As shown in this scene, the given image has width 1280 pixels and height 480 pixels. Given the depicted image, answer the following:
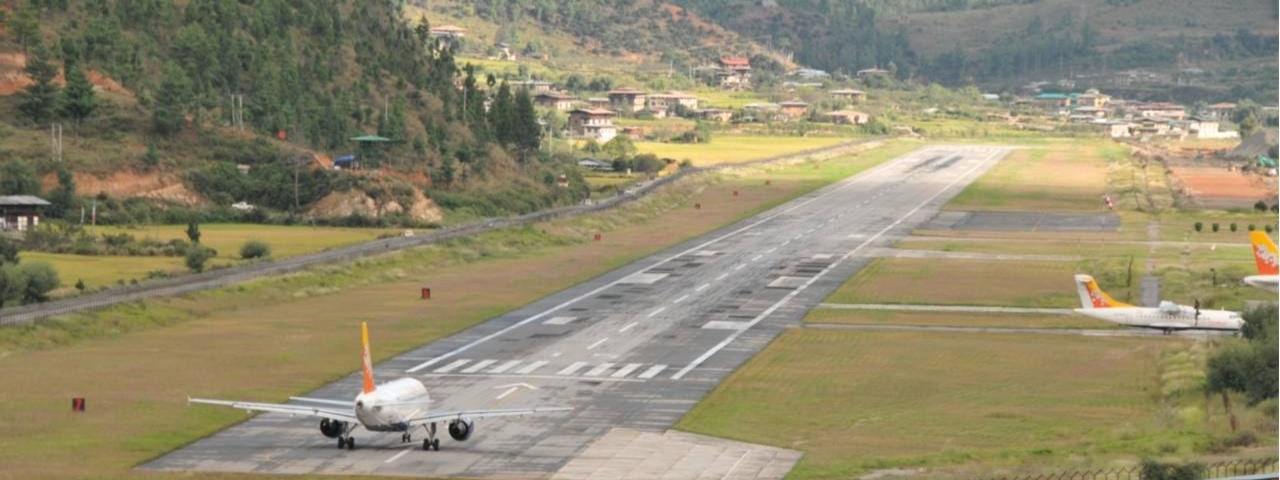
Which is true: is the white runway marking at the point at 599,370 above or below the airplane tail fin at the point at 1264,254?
below

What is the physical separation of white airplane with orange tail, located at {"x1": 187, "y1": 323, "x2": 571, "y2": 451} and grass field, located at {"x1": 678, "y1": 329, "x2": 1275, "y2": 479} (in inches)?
354

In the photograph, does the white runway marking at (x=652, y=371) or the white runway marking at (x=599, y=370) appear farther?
the white runway marking at (x=599, y=370)

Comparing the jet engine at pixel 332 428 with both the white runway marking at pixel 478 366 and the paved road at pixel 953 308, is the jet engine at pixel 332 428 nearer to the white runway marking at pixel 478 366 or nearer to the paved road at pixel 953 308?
the white runway marking at pixel 478 366

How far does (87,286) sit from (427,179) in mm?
80583

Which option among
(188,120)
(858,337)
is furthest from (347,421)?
(188,120)

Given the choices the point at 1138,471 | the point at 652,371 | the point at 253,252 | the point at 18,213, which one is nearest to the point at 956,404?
the point at 652,371

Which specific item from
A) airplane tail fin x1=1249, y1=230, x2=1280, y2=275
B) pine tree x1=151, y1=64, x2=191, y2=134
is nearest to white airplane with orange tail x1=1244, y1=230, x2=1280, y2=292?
airplane tail fin x1=1249, y1=230, x2=1280, y2=275

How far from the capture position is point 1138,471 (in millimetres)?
62156

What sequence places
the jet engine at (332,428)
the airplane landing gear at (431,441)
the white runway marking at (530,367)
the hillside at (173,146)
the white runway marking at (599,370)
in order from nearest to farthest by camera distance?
1. the airplane landing gear at (431,441)
2. the jet engine at (332,428)
3. the white runway marking at (599,370)
4. the white runway marking at (530,367)
5. the hillside at (173,146)

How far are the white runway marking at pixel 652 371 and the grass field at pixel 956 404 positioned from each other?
11.5 ft

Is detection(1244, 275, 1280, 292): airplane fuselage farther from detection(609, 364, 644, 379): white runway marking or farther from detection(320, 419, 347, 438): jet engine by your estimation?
detection(320, 419, 347, 438): jet engine

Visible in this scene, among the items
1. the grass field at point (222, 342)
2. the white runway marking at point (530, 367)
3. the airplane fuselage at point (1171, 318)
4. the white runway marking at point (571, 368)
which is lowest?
the grass field at point (222, 342)

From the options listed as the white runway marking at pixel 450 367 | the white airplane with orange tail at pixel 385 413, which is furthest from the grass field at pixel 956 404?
the white runway marking at pixel 450 367

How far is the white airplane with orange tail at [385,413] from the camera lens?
68750 mm
